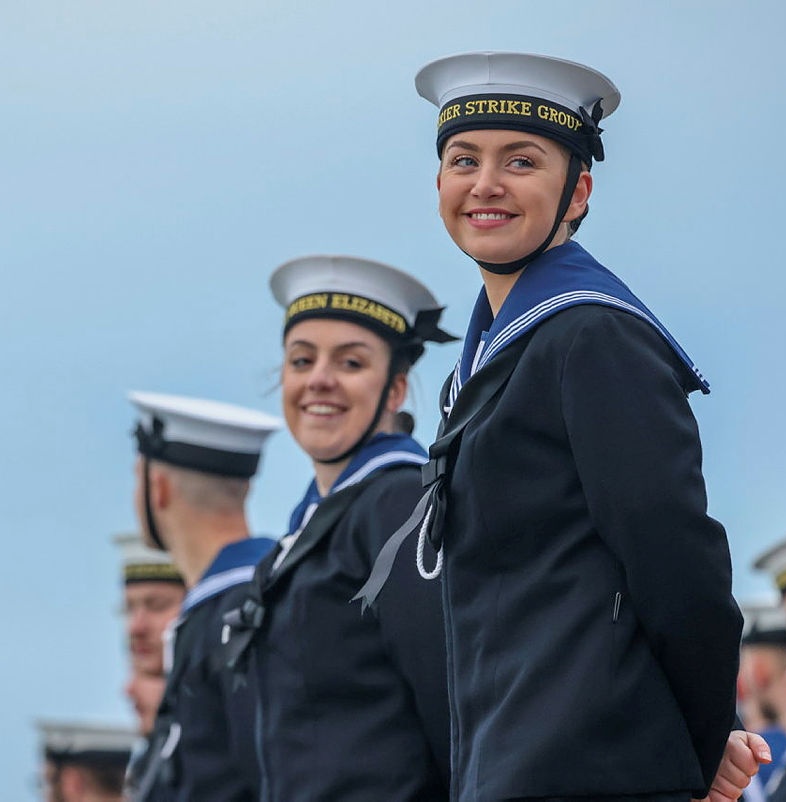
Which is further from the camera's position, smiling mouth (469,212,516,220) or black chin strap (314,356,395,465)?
black chin strap (314,356,395,465)

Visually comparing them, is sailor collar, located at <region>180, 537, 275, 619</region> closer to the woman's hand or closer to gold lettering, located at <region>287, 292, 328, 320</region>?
gold lettering, located at <region>287, 292, 328, 320</region>

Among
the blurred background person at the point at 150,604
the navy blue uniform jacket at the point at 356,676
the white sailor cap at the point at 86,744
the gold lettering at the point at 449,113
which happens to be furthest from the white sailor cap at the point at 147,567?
the gold lettering at the point at 449,113

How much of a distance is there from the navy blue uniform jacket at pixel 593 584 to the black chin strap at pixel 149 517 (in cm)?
413

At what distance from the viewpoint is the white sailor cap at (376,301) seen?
623 cm

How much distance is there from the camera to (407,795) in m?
5.12

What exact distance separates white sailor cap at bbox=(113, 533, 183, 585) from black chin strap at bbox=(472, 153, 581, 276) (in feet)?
20.7

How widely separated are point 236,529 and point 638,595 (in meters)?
4.30

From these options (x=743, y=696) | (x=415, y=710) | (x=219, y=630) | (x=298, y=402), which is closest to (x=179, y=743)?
(x=219, y=630)

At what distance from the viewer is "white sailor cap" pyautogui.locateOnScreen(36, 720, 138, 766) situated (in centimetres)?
1196

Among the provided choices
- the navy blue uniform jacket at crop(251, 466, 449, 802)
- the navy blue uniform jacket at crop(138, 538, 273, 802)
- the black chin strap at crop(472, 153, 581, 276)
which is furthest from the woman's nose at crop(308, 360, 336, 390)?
the black chin strap at crop(472, 153, 581, 276)

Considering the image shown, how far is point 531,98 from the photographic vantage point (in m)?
4.03

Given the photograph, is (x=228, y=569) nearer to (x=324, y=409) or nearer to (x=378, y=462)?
(x=324, y=409)

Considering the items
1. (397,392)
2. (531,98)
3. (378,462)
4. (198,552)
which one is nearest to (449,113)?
(531,98)

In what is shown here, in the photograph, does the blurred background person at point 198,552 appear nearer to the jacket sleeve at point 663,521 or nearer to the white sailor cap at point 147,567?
the white sailor cap at point 147,567
